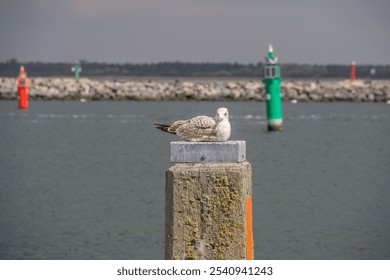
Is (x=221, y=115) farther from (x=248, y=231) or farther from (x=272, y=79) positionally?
(x=272, y=79)

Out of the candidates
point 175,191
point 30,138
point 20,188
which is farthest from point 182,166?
point 30,138

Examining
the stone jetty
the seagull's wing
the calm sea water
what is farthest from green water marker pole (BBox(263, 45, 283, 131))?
the stone jetty

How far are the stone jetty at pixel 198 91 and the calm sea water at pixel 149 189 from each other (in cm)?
2390

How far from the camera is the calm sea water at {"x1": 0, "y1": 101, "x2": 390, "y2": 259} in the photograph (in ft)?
74.5

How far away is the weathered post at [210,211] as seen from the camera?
637cm

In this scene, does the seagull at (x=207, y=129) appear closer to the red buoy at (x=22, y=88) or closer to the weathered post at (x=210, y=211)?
the weathered post at (x=210, y=211)

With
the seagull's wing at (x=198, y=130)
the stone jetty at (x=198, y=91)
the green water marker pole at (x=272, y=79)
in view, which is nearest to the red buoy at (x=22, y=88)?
the stone jetty at (x=198, y=91)

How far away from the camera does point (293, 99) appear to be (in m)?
102

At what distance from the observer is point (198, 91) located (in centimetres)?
10088

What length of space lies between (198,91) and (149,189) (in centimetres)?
6717

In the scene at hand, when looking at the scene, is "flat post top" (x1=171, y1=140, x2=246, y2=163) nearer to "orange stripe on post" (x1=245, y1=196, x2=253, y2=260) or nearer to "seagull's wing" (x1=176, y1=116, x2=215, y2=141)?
"orange stripe on post" (x1=245, y1=196, x2=253, y2=260)

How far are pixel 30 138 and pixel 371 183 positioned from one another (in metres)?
28.0

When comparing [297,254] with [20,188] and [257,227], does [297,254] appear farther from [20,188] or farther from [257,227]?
[20,188]

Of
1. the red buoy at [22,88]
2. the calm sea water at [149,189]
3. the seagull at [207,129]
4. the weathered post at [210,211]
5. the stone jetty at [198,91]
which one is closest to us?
the weathered post at [210,211]
